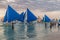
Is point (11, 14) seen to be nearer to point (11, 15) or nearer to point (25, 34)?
point (11, 15)

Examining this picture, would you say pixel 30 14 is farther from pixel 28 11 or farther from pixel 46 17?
pixel 46 17

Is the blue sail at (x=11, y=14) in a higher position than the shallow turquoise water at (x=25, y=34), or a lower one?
higher

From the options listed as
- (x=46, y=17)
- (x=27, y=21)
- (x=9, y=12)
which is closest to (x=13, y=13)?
(x=9, y=12)

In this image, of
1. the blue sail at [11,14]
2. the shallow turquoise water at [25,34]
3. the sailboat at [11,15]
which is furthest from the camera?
the blue sail at [11,14]

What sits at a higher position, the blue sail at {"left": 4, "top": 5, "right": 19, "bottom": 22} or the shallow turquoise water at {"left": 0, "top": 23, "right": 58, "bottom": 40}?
the blue sail at {"left": 4, "top": 5, "right": 19, "bottom": 22}

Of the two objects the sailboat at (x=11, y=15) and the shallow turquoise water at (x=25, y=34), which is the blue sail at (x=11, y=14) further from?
the shallow turquoise water at (x=25, y=34)

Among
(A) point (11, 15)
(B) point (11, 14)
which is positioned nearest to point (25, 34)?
(A) point (11, 15)

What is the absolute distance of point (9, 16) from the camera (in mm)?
49000

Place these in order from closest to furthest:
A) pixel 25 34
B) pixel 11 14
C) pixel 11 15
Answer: pixel 25 34, pixel 11 15, pixel 11 14

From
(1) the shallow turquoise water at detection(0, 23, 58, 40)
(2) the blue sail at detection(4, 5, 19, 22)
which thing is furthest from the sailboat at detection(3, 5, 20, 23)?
(1) the shallow turquoise water at detection(0, 23, 58, 40)

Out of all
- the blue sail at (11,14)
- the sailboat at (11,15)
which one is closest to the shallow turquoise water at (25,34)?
the sailboat at (11,15)

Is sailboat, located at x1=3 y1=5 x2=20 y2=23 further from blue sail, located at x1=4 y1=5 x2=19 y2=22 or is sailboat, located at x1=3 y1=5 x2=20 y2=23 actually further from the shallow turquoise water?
the shallow turquoise water

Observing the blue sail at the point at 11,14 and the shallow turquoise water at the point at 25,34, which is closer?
the shallow turquoise water at the point at 25,34

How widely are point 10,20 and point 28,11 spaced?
19.5m
